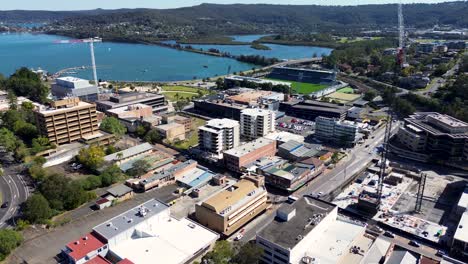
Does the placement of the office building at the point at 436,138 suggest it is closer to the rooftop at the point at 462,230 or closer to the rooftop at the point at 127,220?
the rooftop at the point at 462,230

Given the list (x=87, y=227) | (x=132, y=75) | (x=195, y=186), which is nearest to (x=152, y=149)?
(x=195, y=186)

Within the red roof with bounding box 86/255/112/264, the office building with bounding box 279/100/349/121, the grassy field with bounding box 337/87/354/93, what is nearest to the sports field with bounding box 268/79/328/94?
the grassy field with bounding box 337/87/354/93

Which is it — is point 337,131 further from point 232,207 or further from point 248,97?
point 232,207

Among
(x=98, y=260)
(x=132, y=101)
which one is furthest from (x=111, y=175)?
(x=132, y=101)

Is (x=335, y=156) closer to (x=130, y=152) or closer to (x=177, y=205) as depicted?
(x=177, y=205)

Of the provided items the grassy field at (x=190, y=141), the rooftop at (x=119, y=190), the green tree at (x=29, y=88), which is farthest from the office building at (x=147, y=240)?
the green tree at (x=29, y=88)
